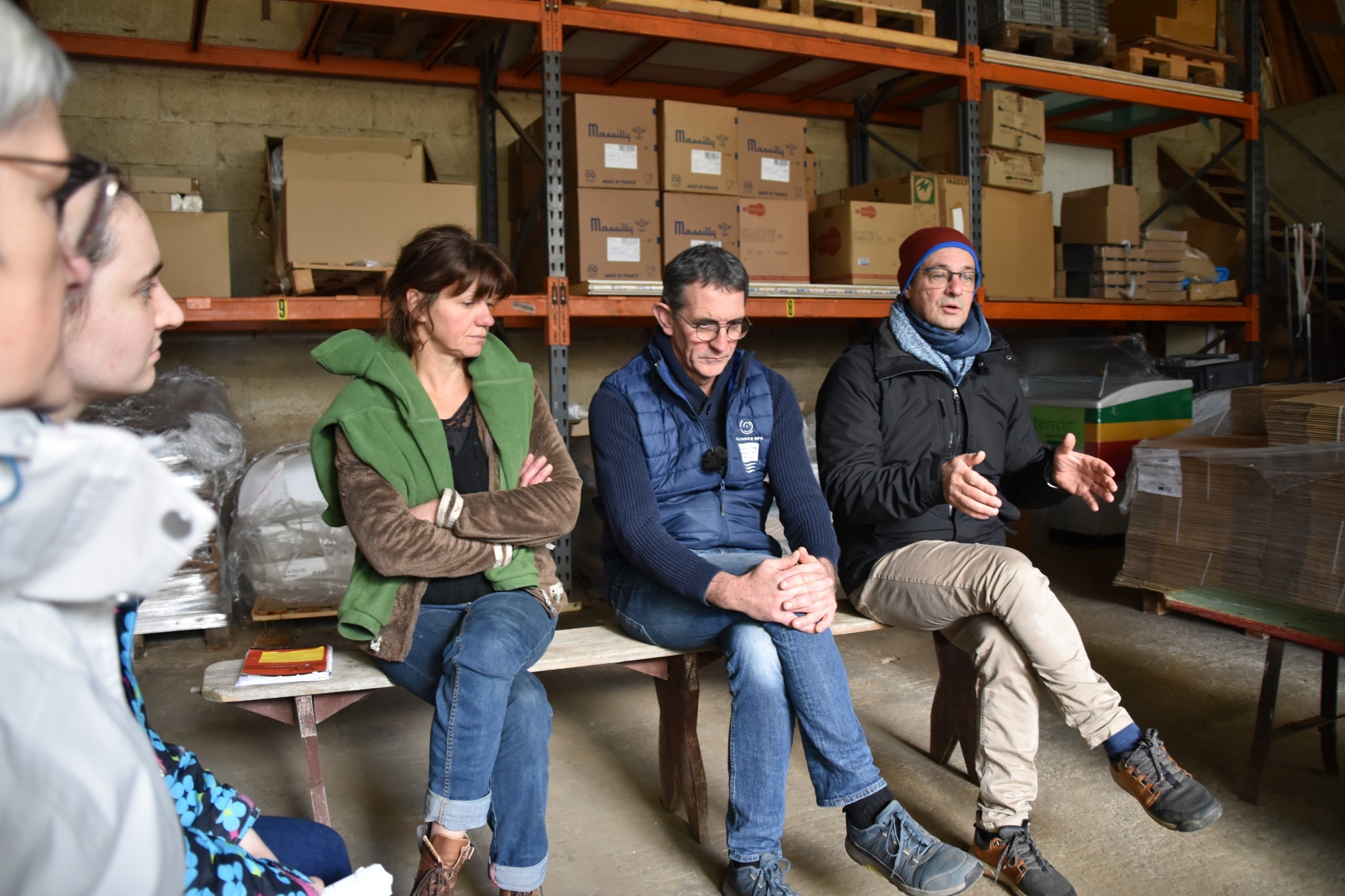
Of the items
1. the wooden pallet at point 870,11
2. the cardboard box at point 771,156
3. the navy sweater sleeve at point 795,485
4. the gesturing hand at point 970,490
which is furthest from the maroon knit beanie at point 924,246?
the wooden pallet at point 870,11

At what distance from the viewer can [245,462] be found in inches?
171

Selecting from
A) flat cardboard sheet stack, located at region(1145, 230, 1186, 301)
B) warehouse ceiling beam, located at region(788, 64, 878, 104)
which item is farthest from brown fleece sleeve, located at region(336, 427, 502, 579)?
flat cardboard sheet stack, located at region(1145, 230, 1186, 301)

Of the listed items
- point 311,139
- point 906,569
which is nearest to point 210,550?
point 311,139

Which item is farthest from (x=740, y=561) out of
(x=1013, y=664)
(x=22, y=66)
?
(x=22, y=66)

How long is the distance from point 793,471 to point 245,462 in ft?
9.55

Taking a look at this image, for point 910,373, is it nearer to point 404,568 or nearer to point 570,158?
point 404,568

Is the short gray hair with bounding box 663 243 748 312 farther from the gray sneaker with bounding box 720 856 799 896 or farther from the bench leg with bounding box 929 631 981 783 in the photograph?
the gray sneaker with bounding box 720 856 799 896

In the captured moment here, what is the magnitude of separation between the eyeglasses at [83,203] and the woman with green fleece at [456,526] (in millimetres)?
1411

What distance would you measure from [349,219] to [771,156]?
1878 mm

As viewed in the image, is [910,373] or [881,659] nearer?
[910,373]

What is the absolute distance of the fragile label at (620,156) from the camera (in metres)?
4.02

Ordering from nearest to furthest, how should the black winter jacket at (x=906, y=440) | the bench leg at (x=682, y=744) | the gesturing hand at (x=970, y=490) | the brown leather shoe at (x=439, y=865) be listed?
the brown leather shoe at (x=439, y=865), the gesturing hand at (x=970, y=490), the bench leg at (x=682, y=744), the black winter jacket at (x=906, y=440)

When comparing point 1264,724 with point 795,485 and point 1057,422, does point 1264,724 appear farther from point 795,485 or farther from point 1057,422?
point 1057,422

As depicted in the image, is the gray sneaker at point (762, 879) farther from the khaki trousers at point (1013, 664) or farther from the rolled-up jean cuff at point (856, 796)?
the khaki trousers at point (1013, 664)
